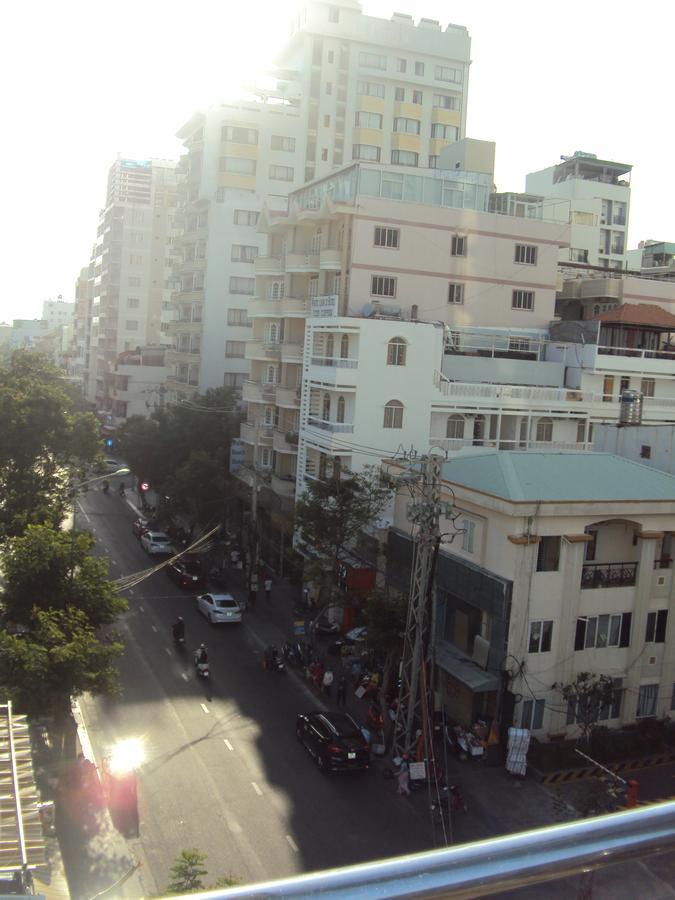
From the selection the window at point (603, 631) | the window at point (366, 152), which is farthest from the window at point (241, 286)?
the window at point (603, 631)

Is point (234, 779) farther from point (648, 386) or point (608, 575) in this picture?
point (648, 386)

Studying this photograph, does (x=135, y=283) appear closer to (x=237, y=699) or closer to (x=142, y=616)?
(x=142, y=616)

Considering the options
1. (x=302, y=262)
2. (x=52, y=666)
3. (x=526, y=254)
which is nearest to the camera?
(x=52, y=666)

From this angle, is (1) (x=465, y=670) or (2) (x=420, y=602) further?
(1) (x=465, y=670)

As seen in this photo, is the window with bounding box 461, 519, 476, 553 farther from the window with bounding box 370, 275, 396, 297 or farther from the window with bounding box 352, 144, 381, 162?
the window with bounding box 352, 144, 381, 162

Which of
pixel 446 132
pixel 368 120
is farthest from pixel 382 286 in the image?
pixel 446 132
